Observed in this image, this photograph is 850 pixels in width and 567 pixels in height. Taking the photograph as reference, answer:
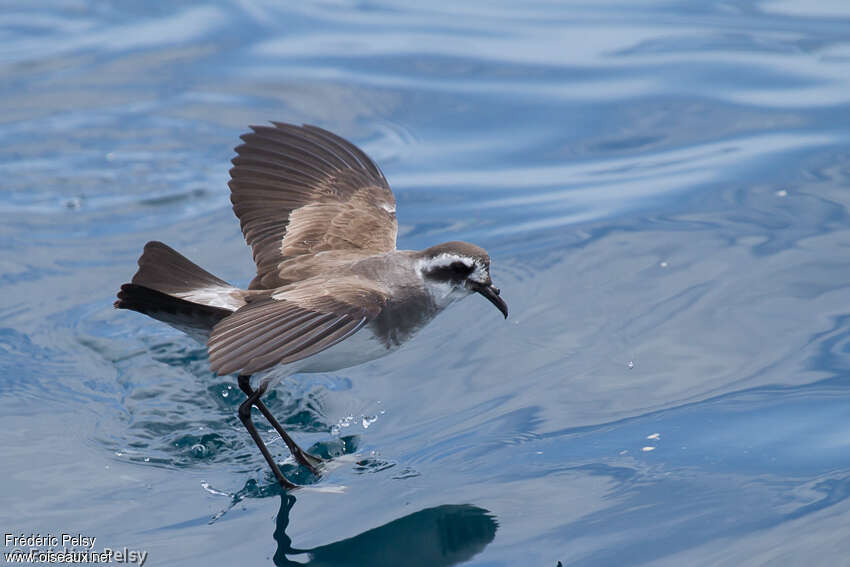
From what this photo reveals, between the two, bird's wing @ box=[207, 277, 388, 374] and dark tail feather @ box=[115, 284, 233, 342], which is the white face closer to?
bird's wing @ box=[207, 277, 388, 374]

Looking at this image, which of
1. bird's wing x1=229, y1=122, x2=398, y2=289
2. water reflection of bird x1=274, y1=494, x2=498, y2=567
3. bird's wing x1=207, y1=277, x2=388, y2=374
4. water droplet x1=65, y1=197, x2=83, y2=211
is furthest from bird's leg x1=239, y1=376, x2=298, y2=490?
water droplet x1=65, y1=197, x2=83, y2=211

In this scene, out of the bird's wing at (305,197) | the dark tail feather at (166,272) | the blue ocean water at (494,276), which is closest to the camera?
the blue ocean water at (494,276)

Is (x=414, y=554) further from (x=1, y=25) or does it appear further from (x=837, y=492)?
(x=1, y=25)

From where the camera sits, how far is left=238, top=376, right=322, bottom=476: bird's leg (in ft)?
19.6

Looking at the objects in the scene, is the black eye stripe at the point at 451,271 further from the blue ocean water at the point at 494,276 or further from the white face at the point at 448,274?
the blue ocean water at the point at 494,276

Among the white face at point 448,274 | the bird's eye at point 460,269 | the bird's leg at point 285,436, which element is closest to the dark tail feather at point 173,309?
the bird's leg at point 285,436

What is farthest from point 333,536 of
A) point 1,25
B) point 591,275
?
point 1,25

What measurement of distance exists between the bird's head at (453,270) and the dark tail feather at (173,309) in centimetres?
114

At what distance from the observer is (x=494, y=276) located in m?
8.12

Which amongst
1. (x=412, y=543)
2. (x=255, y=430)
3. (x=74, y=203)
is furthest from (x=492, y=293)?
(x=74, y=203)

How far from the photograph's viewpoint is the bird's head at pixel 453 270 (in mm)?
6242

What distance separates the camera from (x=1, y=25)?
13.2 meters

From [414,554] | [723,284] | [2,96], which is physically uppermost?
[2,96]

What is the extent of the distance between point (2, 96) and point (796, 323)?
8.15m
